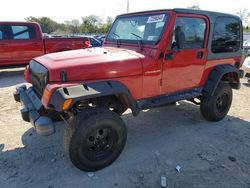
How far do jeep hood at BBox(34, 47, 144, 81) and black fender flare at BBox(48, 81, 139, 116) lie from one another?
0.48 ft

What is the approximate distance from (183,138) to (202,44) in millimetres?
1661

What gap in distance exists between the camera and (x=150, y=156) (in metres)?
3.72

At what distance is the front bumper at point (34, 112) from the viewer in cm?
301

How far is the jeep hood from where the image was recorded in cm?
313

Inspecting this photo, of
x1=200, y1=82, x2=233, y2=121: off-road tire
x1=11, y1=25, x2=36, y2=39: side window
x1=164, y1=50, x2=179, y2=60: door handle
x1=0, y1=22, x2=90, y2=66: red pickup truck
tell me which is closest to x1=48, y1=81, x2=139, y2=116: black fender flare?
x1=164, y1=50, x2=179, y2=60: door handle

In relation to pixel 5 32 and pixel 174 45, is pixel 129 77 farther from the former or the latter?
pixel 5 32

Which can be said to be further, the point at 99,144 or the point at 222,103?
the point at 222,103

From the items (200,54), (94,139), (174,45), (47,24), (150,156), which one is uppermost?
(174,45)

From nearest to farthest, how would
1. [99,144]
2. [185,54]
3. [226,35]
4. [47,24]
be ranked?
[99,144] < [185,54] < [226,35] < [47,24]

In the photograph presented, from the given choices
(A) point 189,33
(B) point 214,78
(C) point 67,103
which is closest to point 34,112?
(C) point 67,103

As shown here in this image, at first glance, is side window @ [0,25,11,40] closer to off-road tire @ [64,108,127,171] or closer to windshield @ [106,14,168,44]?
windshield @ [106,14,168,44]

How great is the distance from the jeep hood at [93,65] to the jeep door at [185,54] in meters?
0.56

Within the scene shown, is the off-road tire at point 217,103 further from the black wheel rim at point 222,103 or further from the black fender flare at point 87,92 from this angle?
the black fender flare at point 87,92

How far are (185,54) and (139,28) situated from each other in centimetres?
86
